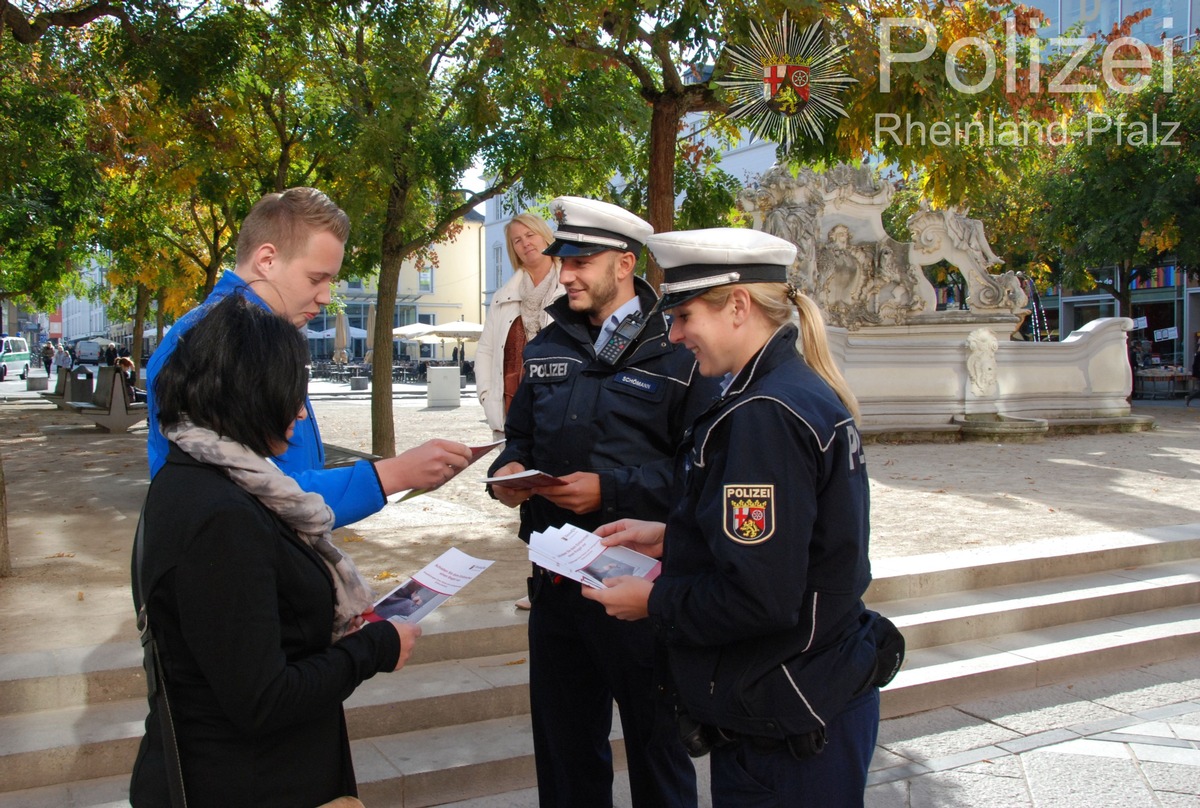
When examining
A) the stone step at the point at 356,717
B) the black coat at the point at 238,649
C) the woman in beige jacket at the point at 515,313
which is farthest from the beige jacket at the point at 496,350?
the black coat at the point at 238,649

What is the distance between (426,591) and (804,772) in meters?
0.94

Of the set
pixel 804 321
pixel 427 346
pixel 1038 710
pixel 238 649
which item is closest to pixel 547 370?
pixel 804 321

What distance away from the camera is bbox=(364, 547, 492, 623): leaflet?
232cm

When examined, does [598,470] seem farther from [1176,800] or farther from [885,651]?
[1176,800]

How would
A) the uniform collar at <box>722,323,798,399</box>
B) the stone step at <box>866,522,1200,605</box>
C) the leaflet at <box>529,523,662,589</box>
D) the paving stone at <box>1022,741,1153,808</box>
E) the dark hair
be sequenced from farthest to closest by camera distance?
1. the stone step at <box>866,522,1200,605</box>
2. the paving stone at <box>1022,741,1153,808</box>
3. the leaflet at <box>529,523,662,589</box>
4. the uniform collar at <box>722,323,798,399</box>
5. the dark hair

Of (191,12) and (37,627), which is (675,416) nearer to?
(37,627)

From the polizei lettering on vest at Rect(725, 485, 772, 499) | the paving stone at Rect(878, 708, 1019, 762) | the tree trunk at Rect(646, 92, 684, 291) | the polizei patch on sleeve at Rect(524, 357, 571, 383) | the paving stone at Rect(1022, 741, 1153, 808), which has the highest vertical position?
the tree trunk at Rect(646, 92, 684, 291)

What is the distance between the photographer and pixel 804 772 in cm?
220

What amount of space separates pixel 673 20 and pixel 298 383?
6945mm

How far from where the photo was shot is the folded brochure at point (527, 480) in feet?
9.28

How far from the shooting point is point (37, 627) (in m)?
5.23

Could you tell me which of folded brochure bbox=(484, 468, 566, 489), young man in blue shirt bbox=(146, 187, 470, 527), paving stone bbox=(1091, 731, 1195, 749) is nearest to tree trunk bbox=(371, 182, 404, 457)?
paving stone bbox=(1091, 731, 1195, 749)

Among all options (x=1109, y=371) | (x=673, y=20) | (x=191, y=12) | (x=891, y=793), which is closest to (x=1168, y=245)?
(x=1109, y=371)

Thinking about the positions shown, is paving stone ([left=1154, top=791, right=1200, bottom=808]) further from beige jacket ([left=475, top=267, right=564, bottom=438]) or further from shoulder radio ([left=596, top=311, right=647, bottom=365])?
beige jacket ([left=475, top=267, right=564, bottom=438])
